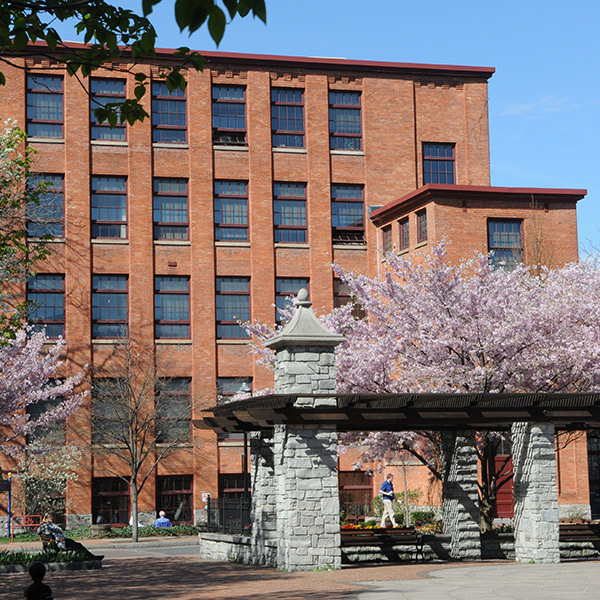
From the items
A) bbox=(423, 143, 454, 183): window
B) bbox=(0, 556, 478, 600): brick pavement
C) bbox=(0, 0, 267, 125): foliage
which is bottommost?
bbox=(0, 556, 478, 600): brick pavement

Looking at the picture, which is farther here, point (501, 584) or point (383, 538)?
point (383, 538)

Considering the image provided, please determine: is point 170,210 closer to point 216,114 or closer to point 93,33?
point 216,114

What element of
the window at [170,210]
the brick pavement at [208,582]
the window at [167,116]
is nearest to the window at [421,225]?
the window at [170,210]

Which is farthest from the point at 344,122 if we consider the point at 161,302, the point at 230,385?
the point at 230,385

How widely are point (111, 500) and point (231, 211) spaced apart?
525 inches

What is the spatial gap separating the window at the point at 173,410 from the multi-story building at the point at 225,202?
25 centimetres

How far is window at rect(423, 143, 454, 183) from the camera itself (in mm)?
48469

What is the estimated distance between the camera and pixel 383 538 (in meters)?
23.3

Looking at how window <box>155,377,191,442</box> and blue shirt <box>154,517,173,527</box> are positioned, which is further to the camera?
window <box>155,377,191,442</box>

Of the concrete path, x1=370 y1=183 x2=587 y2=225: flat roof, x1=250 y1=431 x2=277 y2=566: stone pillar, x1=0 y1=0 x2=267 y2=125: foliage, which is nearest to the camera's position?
x1=0 y1=0 x2=267 y2=125: foliage

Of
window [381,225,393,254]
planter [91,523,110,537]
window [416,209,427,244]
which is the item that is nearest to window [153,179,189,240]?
window [381,225,393,254]

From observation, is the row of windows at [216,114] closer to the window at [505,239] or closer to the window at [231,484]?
the window at [505,239]

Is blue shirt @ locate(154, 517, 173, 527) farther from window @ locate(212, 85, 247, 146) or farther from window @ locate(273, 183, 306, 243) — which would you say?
window @ locate(212, 85, 247, 146)

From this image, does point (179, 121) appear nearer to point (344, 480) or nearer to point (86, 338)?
point (86, 338)
